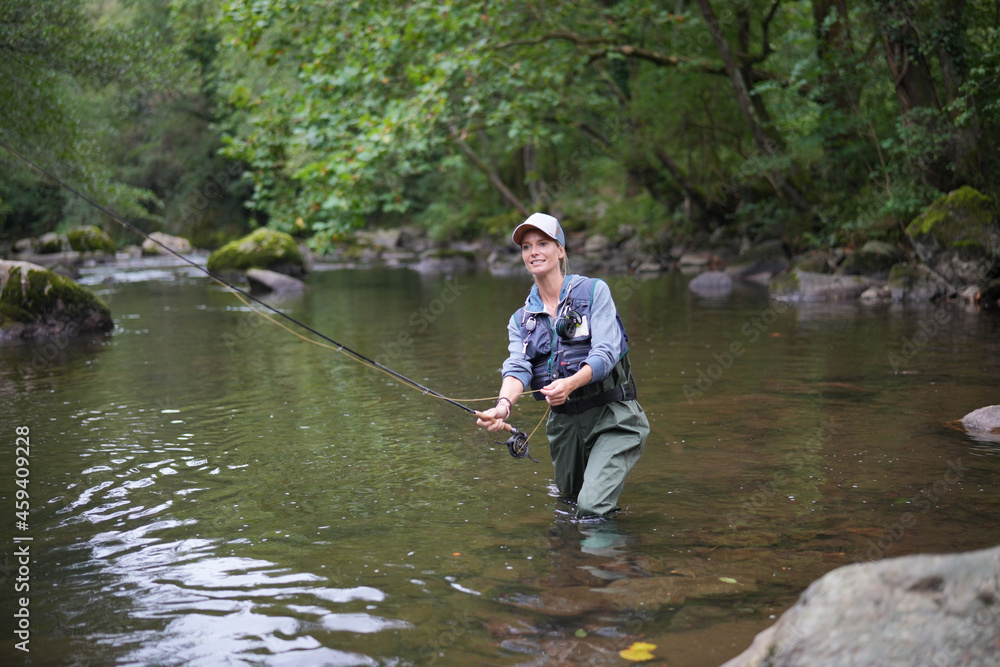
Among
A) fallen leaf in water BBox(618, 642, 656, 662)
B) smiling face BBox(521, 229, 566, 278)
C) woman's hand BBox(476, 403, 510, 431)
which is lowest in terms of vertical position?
fallen leaf in water BBox(618, 642, 656, 662)

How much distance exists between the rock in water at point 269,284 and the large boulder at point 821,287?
11587mm

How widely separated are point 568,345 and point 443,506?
1335 mm

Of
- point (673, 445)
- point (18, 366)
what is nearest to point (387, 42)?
point (18, 366)

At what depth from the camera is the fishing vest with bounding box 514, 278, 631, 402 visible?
479 cm

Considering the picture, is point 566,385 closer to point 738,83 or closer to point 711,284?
point 738,83

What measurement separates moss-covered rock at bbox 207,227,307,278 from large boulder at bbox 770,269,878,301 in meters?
13.8

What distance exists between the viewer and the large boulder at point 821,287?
1792 cm

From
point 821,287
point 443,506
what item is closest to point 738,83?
point 821,287

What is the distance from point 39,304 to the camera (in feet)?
46.4

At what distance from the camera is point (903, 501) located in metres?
5.20

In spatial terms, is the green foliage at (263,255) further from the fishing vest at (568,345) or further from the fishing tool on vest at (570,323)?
the fishing tool on vest at (570,323)

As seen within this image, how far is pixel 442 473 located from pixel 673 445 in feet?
6.00

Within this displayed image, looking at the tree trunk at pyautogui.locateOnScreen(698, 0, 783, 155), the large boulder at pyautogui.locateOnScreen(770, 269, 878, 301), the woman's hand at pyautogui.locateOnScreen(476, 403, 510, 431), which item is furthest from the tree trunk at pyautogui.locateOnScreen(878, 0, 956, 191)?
the woman's hand at pyautogui.locateOnScreen(476, 403, 510, 431)

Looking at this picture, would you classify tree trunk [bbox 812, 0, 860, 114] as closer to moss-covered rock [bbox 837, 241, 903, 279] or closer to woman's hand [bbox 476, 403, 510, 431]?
moss-covered rock [bbox 837, 241, 903, 279]
